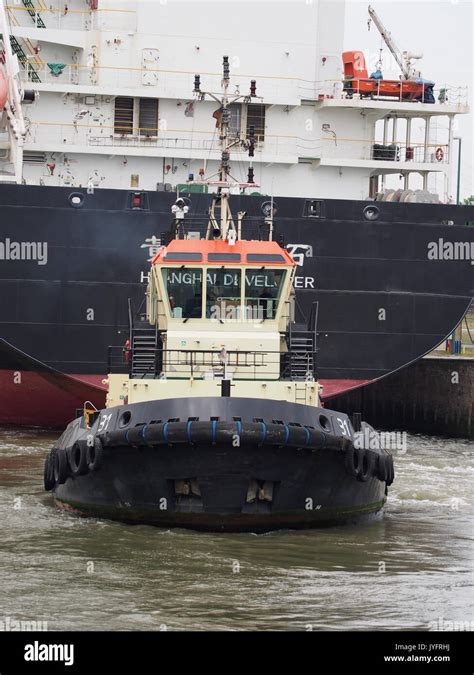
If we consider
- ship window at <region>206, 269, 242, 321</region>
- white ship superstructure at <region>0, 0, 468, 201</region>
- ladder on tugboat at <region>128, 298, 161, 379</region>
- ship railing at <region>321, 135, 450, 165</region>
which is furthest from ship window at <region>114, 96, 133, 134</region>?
ship window at <region>206, 269, 242, 321</region>

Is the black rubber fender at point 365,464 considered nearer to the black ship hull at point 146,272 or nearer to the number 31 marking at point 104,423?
the number 31 marking at point 104,423

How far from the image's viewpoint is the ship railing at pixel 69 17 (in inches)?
1176

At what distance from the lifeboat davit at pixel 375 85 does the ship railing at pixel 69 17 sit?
436 cm

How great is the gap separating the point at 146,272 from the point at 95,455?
9564mm

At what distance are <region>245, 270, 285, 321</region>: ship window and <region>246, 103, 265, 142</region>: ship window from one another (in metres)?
9.75

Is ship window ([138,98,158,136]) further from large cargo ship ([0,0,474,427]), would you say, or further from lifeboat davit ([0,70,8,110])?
lifeboat davit ([0,70,8,110])

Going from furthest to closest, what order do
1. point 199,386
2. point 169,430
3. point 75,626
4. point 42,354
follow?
1. point 42,354
2. point 199,386
3. point 169,430
4. point 75,626

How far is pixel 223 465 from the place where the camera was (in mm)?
17656

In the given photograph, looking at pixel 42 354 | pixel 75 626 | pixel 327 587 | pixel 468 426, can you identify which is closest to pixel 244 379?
pixel 327 587

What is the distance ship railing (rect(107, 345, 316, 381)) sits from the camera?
1938cm

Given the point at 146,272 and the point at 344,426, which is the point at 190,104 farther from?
the point at 344,426

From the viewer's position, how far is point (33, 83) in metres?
29.0

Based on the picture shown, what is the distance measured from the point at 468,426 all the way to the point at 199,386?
47.6 feet

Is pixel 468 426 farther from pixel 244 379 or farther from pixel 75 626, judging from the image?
pixel 75 626
